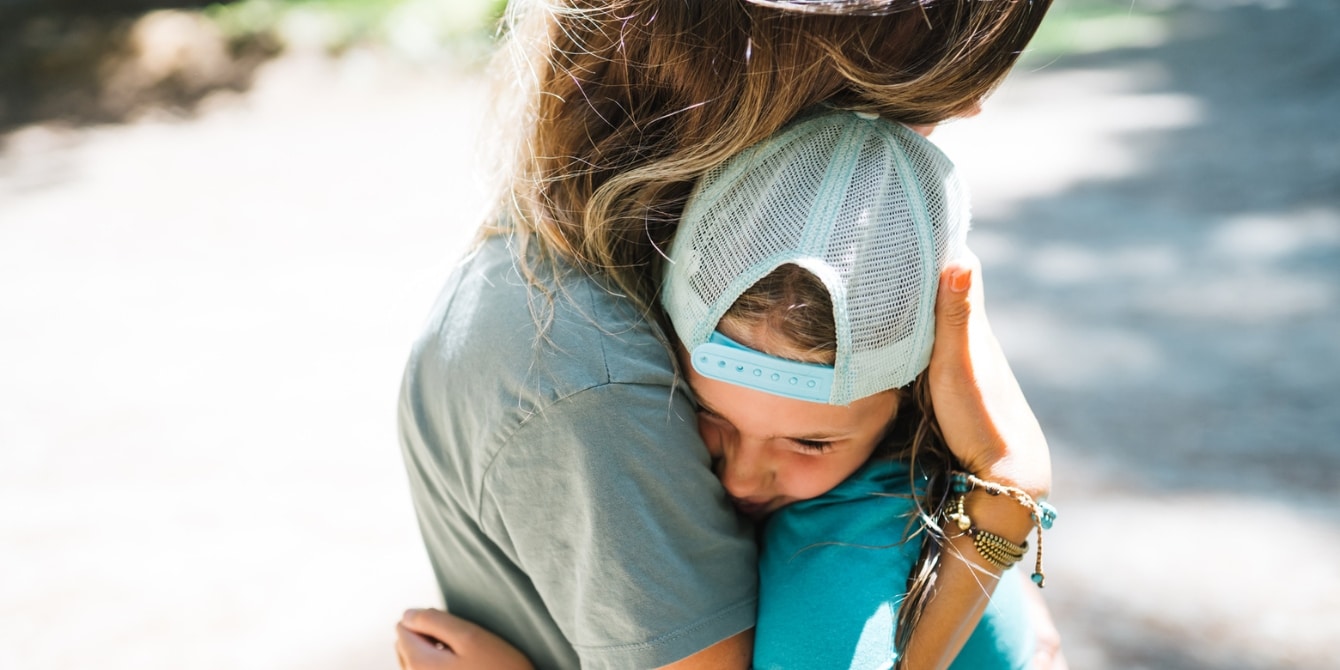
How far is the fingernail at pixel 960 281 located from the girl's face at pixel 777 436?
6.9 inches

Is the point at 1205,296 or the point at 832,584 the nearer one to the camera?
the point at 832,584

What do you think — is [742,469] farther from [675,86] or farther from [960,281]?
[675,86]

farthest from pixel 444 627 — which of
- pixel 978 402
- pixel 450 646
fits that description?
pixel 978 402

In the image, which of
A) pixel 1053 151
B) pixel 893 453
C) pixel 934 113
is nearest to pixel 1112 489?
pixel 893 453

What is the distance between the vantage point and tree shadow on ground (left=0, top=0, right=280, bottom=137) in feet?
21.9

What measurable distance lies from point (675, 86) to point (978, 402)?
54 cm

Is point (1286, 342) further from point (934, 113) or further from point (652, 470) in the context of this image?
point (652, 470)

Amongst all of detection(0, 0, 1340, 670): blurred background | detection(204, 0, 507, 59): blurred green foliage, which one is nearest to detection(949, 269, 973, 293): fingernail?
detection(0, 0, 1340, 670): blurred background

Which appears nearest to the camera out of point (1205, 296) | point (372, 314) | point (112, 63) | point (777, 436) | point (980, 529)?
point (777, 436)

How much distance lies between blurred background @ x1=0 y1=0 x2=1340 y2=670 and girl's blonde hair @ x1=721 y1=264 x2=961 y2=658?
0.46 meters

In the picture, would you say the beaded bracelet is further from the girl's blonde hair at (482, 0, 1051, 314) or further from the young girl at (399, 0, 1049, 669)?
the girl's blonde hair at (482, 0, 1051, 314)

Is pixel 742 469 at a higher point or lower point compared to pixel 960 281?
lower

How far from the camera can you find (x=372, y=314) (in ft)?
14.2

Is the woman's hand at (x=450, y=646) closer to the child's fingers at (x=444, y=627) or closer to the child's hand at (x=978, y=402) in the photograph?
the child's fingers at (x=444, y=627)
